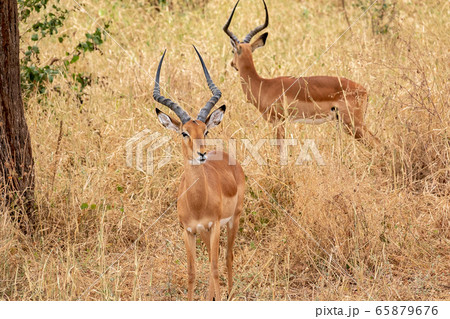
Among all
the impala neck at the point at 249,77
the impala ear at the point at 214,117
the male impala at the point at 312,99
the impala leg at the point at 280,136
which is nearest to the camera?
the impala ear at the point at 214,117

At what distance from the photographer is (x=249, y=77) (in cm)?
721

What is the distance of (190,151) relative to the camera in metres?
4.06

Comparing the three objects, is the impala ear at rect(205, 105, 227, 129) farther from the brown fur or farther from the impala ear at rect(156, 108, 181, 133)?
the impala ear at rect(156, 108, 181, 133)

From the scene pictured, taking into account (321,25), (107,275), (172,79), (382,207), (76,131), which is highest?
(321,25)

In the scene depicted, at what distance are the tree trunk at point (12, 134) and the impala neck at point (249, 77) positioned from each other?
2.88m

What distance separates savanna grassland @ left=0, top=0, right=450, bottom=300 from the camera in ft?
14.7

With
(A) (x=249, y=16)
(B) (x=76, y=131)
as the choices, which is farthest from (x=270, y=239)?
(A) (x=249, y=16)

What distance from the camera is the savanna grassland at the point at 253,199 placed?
4.47 meters

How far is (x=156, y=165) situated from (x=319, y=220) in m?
1.74

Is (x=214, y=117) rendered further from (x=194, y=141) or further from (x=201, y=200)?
(x=201, y=200)

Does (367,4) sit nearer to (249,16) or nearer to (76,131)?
(249,16)

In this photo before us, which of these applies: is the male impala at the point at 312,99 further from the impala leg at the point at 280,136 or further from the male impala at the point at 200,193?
the male impala at the point at 200,193

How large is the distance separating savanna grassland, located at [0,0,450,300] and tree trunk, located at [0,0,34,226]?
0.17 m

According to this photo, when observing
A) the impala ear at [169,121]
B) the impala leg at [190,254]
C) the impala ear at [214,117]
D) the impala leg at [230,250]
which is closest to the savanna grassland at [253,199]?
the impala leg at [230,250]
